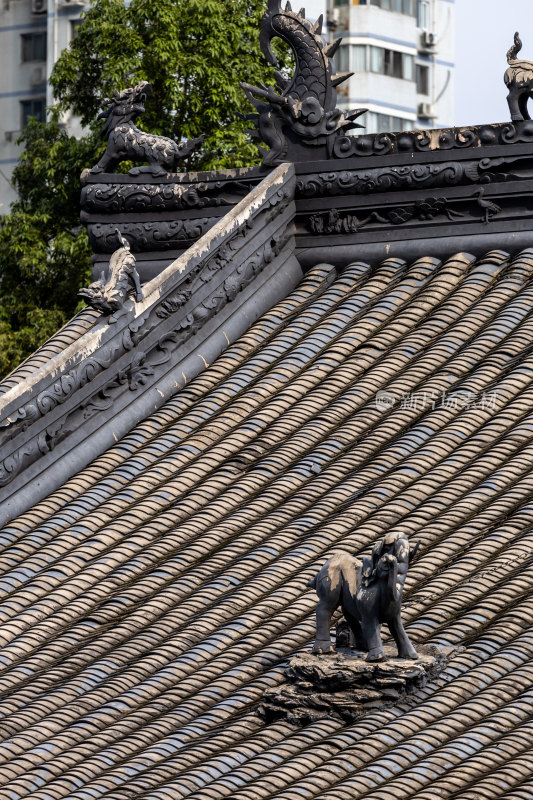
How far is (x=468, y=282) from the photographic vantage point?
16000mm

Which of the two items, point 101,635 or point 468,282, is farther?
point 468,282

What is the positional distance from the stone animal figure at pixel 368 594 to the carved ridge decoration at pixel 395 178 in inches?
202

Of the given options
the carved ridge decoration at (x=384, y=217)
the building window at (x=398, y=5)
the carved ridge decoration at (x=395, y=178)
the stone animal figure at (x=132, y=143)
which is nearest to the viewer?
the carved ridge decoration at (x=395, y=178)

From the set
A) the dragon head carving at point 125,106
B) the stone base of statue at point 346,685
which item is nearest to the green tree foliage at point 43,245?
the dragon head carving at point 125,106

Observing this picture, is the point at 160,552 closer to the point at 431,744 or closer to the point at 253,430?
the point at 253,430

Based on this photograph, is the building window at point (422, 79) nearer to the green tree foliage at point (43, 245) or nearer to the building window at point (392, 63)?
the building window at point (392, 63)

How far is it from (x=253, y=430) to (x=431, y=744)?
4.64 m

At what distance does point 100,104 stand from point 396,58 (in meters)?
27.9

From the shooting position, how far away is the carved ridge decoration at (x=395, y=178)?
1593 centimetres

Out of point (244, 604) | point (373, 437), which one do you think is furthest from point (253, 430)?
point (244, 604)

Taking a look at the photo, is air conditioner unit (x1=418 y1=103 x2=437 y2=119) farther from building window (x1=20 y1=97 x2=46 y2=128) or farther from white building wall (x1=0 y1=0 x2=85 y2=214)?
building window (x1=20 y1=97 x2=46 y2=128)

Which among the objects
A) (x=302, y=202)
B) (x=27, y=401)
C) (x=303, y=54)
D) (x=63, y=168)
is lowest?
(x=63, y=168)

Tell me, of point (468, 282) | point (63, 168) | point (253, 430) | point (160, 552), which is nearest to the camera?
point (160, 552)

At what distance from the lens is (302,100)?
54.4 feet
